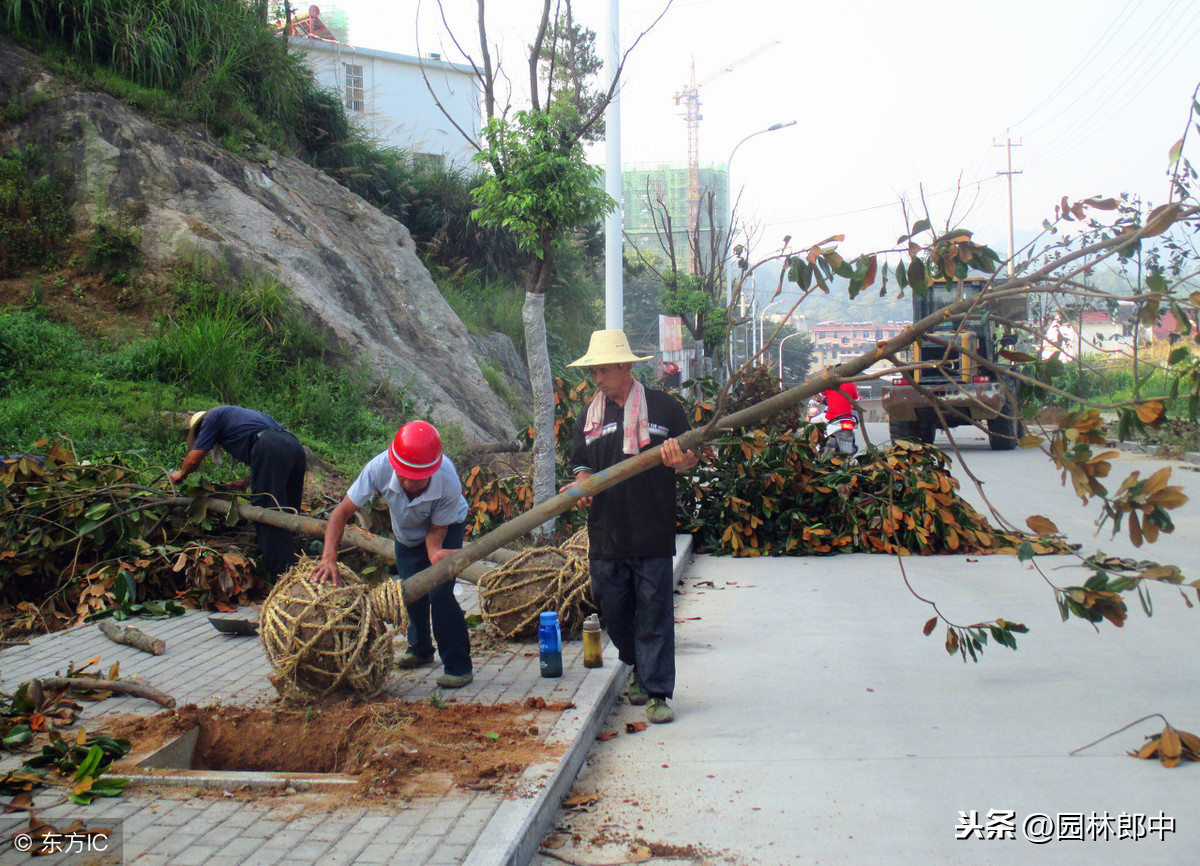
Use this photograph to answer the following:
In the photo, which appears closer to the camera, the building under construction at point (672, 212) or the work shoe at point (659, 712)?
the work shoe at point (659, 712)

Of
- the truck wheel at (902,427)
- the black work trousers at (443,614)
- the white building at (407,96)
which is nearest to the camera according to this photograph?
the black work trousers at (443,614)

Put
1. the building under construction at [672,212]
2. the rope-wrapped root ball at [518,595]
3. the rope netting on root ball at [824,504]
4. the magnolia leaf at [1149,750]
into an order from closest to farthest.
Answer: the magnolia leaf at [1149,750] → the rope-wrapped root ball at [518,595] → the rope netting on root ball at [824,504] → the building under construction at [672,212]

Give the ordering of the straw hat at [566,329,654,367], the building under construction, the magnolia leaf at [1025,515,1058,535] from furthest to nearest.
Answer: the building under construction < the straw hat at [566,329,654,367] < the magnolia leaf at [1025,515,1058,535]

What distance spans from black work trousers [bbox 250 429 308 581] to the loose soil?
251 cm

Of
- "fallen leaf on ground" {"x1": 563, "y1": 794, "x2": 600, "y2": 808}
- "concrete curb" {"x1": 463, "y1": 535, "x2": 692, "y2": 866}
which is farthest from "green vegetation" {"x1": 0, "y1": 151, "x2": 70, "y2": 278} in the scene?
"fallen leaf on ground" {"x1": 563, "y1": 794, "x2": 600, "y2": 808}

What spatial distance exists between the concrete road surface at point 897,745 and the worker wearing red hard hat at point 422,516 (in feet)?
3.67

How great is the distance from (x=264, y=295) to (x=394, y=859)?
400 inches

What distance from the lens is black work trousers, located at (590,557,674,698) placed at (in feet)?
16.2

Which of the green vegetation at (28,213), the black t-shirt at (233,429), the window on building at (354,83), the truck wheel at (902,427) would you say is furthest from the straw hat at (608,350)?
the window on building at (354,83)

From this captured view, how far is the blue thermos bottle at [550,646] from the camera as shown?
529cm

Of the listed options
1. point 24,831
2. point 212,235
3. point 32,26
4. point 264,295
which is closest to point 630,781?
point 24,831

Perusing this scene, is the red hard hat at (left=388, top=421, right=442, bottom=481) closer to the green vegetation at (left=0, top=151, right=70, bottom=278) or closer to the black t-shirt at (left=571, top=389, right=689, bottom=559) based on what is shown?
the black t-shirt at (left=571, top=389, right=689, bottom=559)

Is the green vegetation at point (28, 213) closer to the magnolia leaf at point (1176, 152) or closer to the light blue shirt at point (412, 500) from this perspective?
the light blue shirt at point (412, 500)

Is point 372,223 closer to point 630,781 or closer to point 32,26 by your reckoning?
point 32,26
